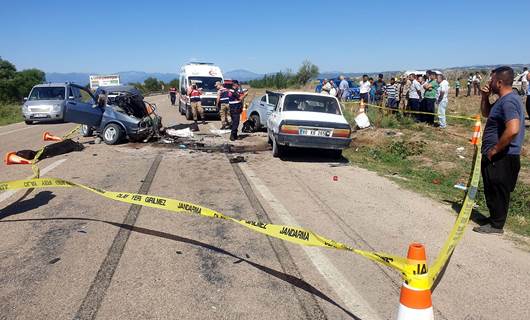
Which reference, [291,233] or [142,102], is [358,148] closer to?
[142,102]

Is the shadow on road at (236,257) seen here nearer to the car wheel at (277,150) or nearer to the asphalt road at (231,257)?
the asphalt road at (231,257)

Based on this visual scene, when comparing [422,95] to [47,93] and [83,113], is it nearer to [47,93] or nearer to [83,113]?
[83,113]

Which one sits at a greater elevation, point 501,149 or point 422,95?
point 422,95

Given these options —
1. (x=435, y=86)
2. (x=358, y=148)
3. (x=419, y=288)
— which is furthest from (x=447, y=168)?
(x=419, y=288)

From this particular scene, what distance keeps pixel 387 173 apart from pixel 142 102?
7.54m

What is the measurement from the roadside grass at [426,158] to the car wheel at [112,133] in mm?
6333

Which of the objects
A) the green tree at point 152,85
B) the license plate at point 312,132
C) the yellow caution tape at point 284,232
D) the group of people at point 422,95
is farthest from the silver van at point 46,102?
the green tree at point 152,85

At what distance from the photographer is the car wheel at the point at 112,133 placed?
1211 centimetres

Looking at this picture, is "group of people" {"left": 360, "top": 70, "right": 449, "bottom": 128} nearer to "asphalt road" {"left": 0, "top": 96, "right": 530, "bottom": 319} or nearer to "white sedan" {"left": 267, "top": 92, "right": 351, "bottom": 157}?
"white sedan" {"left": 267, "top": 92, "right": 351, "bottom": 157}

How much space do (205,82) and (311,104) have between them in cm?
1185

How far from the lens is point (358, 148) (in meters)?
12.2

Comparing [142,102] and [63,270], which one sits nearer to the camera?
[63,270]

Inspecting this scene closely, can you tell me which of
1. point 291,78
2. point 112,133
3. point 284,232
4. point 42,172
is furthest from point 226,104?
point 291,78

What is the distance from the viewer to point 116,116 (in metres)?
12.2
